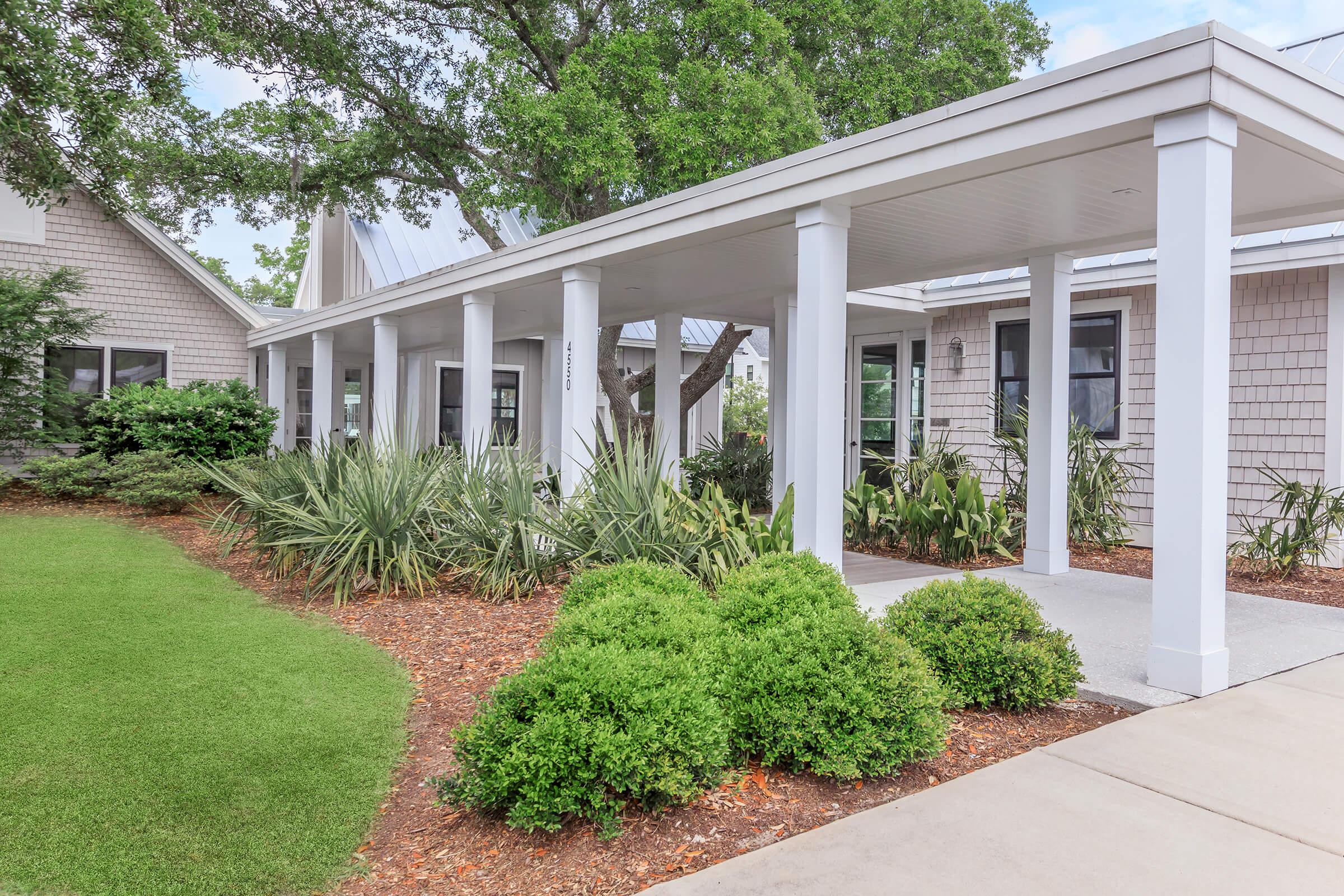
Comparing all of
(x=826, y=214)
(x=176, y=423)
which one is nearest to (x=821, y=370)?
(x=826, y=214)

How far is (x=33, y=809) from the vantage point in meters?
2.86

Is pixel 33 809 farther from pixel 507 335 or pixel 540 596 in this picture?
pixel 507 335

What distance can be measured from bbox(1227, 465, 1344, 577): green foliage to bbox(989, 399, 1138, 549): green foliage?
1052mm

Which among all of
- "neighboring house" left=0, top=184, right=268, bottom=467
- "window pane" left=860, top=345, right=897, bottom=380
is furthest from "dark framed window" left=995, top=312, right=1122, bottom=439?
"neighboring house" left=0, top=184, right=268, bottom=467

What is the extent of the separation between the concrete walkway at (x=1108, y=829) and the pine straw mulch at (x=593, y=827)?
5.2 inches

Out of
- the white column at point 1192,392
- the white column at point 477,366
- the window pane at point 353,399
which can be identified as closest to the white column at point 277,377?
the window pane at point 353,399

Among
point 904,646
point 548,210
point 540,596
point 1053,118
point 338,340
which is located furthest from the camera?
point 338,340

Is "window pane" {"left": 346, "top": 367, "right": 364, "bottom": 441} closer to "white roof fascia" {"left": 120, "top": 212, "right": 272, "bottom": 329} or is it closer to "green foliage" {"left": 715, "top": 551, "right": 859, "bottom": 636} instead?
"white roof fascia" {"left": 120, "top": 212, "right": 272, "bottom": 329}

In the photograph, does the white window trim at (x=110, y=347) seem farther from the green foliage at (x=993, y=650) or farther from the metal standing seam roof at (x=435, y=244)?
the green foliage at (x=993, y=650)

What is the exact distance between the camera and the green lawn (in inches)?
101

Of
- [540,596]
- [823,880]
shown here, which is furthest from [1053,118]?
[540,596]

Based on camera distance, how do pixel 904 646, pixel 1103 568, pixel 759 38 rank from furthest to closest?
pixel 759 38 → pixel 1103 568 → pixel 904 646

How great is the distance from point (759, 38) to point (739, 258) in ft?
21.8

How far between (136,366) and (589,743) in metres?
14.2
